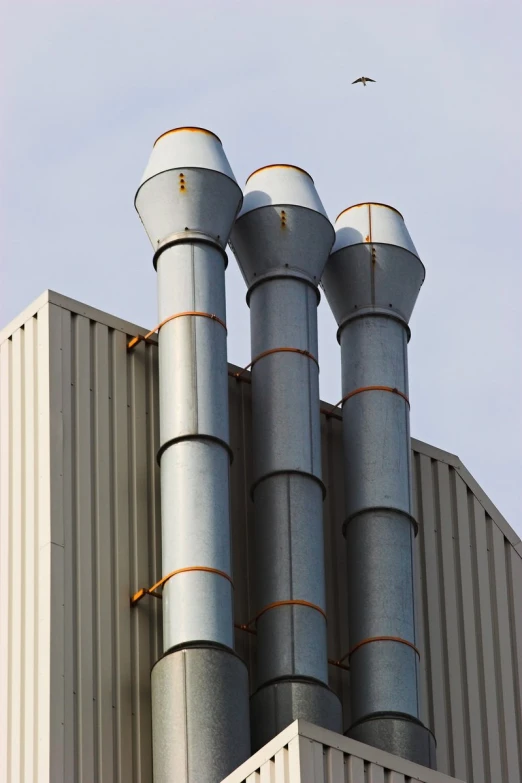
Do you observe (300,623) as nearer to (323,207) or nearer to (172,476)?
(172,476)

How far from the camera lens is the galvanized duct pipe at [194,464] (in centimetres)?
2823

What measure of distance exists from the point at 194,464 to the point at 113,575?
178 cm

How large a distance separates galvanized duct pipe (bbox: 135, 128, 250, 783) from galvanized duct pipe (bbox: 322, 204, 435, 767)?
2.35m

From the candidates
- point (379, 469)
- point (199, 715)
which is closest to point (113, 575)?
point (199, 715)

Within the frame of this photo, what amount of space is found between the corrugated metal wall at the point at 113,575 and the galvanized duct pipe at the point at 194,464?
1.98 feet

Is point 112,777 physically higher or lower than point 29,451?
lower

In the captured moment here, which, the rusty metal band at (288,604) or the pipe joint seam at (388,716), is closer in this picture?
the rusty metal band at (288,604)

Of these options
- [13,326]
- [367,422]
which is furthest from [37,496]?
[367,422]

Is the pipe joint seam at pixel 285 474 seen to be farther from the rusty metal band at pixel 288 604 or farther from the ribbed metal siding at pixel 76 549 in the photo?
the rusty metal band at pixel 288 604

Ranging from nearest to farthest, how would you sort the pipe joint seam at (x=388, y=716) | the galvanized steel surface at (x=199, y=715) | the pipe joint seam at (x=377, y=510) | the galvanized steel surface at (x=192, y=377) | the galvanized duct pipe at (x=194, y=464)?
1. the galvanized steel surface at (x=199, y=715)
2. the galvanized duct pipe at (x=194, y=464)
3. the galvanized steel surface at (x=192, y=377)
4. the pipe joint seam at (x=388, y=716)
5. the pipe joint seam at (x=377, y=510)

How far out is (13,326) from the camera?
31344mm

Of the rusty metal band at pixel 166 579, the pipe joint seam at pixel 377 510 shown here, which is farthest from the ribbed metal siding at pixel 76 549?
the pipe joint seam at pixel 377 510

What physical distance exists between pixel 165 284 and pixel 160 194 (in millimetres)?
1255

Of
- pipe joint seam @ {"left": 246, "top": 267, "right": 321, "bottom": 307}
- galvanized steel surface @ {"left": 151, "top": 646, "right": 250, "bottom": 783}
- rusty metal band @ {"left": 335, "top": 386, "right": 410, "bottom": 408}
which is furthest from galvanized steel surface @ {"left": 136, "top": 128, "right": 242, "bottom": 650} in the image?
rusty metal band @ {"left": 335, "top": 386, "right": 410, "bottom": 408}
